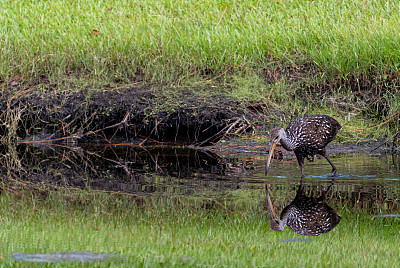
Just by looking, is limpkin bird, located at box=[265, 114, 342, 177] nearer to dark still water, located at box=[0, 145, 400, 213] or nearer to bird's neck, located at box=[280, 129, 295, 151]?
bird's neck, located at box=[280, 129, 295, 151]

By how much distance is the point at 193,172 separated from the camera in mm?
7965

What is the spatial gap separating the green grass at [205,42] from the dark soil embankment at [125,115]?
0.61m

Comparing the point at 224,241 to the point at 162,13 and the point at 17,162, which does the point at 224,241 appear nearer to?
the point at 17,162

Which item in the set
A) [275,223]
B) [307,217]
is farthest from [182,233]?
[307,217]

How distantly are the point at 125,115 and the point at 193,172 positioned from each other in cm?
299

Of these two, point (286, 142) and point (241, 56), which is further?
point (241, 56)

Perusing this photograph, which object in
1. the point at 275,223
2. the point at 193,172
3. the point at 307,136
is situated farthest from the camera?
the point at 193,172

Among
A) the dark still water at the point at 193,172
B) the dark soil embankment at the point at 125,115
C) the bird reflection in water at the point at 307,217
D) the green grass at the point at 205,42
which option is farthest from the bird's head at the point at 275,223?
the green grass at the point at 205,42

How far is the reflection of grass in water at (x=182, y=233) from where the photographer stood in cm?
436

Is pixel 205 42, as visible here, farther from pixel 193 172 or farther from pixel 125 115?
pixel 193 172

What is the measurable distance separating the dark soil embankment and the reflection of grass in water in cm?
418

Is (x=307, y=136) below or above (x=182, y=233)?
above


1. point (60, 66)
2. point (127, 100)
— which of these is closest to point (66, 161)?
point (127, 100)

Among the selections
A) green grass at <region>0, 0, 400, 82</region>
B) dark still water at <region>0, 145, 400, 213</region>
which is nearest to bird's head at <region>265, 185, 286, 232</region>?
dark still water at <region>0, 145, 400, 213</region>
